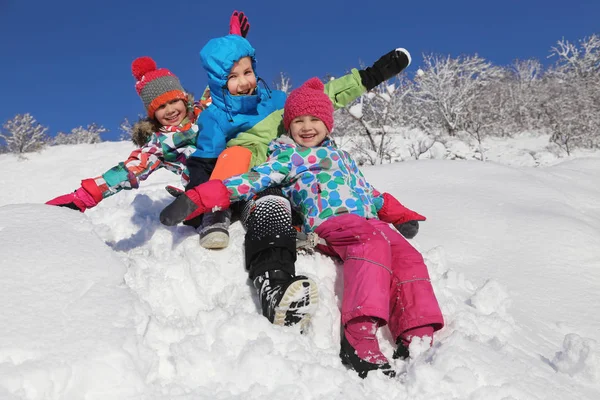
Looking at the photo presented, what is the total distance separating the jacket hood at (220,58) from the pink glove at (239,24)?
0.44m

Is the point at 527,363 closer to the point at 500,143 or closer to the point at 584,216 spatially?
the point at 584,216

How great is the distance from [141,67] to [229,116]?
3.64 feet

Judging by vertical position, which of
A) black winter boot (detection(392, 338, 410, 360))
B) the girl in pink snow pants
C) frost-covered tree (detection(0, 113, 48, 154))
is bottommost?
black winter boot (detection(392, 338, 410, 360))

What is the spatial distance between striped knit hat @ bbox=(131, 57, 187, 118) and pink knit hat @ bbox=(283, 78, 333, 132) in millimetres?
1122

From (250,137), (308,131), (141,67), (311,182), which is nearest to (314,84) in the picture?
(308,131)

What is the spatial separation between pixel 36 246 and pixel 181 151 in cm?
168

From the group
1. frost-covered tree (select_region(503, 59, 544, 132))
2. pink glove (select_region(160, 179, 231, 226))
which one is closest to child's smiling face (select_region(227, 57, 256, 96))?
pink glove (select_region(160, 179, 231, 226))

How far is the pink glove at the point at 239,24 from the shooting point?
11.9 feet

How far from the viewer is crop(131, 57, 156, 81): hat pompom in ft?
12.3

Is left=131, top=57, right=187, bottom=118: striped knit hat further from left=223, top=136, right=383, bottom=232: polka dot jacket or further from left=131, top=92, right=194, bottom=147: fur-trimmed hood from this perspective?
left=223, top=136, right=383, bottom=232: polka dot jacket

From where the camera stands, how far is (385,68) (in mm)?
3518

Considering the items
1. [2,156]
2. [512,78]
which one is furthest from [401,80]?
[2,156]

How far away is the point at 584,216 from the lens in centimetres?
389

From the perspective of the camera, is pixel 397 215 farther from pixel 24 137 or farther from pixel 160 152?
pixel 24 137
